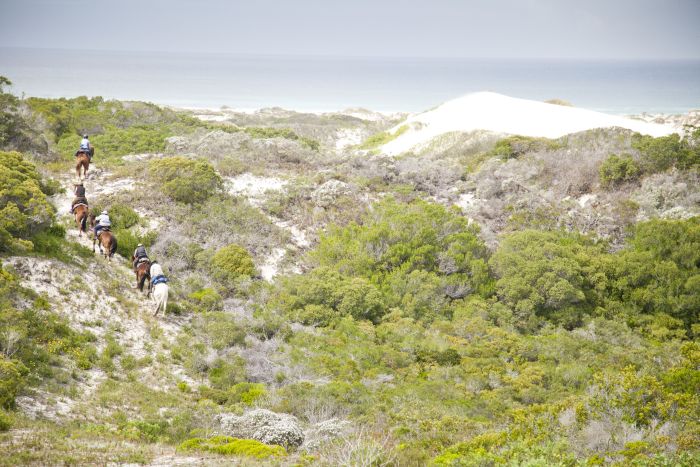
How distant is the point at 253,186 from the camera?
2467cm

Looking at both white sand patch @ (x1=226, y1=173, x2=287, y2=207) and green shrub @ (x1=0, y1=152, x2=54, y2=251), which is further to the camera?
white sand patch @ (x1=226, y1=173, x2=287, y2=207)

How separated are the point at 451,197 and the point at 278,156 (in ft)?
36.6

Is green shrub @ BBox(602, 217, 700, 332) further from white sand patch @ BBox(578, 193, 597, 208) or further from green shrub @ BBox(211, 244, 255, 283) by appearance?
green shrub @ BBox(211, 244, 255, 283)

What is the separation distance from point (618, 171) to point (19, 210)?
82.6ft

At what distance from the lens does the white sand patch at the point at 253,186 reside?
23.2 metres

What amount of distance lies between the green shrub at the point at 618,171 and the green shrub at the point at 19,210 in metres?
24.1

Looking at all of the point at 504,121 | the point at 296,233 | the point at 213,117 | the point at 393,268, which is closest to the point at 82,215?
the point at 296,233

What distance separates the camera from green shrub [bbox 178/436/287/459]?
817 cm

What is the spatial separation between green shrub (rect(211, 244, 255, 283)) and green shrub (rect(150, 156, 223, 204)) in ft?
14.6

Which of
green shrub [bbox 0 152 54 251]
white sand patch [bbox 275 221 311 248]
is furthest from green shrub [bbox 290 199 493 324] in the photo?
green shrub [bbox 0 152 54 251]

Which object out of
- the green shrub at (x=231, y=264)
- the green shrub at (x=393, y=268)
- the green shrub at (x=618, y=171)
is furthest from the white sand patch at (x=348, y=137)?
the green shrub at (x=231, y=264)

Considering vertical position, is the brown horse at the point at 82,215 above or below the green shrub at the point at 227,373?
above

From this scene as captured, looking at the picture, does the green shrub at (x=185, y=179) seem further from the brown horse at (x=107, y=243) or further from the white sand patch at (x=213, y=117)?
the white sand patch at (x=213, y=117)

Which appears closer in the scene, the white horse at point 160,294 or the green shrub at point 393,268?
the white horse at point 160,294
